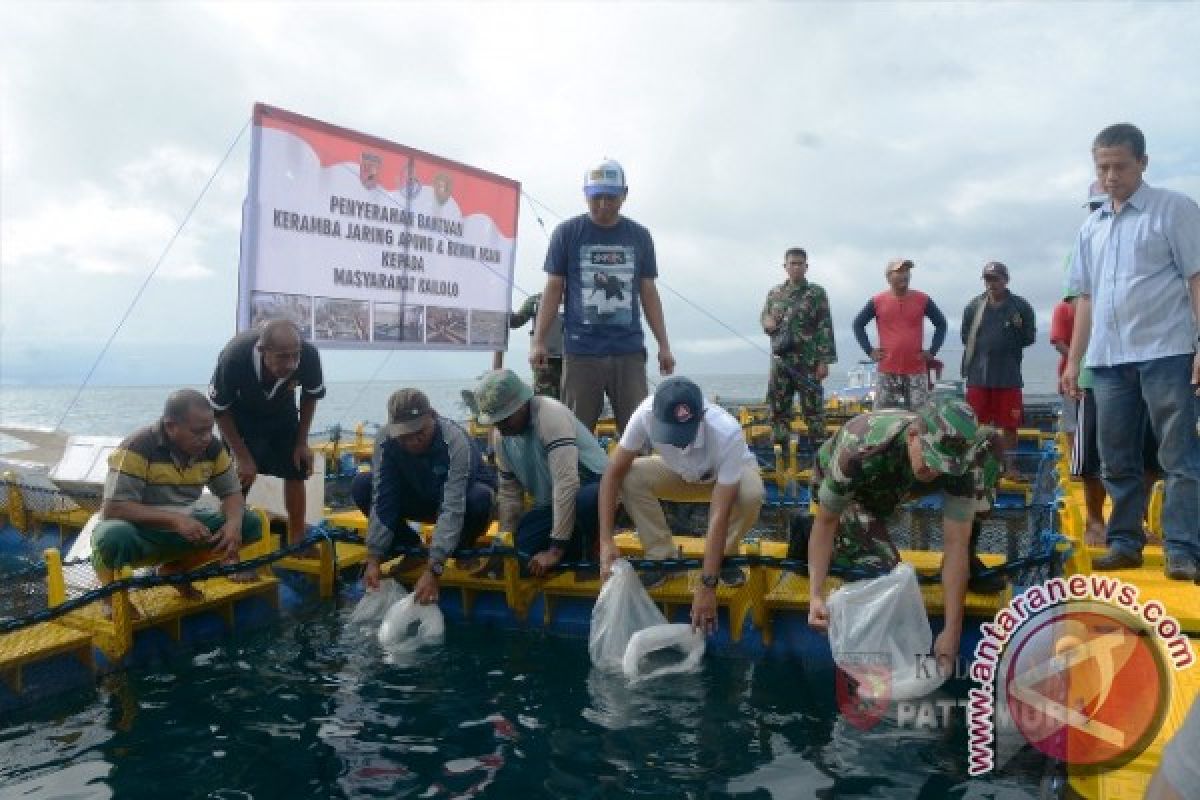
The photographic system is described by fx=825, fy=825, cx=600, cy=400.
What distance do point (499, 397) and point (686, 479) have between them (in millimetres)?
1090

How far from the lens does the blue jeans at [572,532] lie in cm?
463

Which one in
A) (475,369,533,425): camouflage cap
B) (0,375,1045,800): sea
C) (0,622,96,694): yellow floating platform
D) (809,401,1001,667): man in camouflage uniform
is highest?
(475,369,533,425): camouflage cap

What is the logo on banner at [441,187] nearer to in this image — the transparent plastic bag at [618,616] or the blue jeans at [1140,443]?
the transparent plastic bag at [618,616]

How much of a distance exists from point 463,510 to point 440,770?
1.73m

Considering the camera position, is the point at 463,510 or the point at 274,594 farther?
the point at 274,594

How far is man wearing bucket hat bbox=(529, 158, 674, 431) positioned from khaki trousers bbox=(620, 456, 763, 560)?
849mm

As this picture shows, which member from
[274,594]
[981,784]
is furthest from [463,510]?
[981,784]

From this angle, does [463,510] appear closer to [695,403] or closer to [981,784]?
[695,403]

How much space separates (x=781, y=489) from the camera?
815cm

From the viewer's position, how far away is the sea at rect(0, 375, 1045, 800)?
2961 millimetres

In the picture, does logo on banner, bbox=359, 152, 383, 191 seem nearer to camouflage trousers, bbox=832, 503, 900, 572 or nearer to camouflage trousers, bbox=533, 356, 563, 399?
camouflage trousers, bbox=533, 356, 563, 399

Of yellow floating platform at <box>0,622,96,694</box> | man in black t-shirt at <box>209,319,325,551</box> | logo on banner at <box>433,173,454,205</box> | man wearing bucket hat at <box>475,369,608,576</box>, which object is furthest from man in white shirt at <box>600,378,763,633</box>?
logo on banner at <box>433,173,454,205</box>

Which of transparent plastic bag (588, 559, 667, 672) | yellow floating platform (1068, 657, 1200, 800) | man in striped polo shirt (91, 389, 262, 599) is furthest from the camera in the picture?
man in striped polo shirt (91, 389, 262, 599)

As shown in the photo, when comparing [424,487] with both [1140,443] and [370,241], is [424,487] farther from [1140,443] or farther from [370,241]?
[1140,443]
